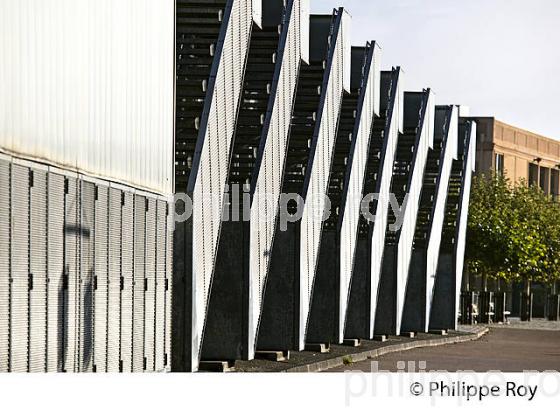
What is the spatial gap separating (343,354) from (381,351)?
363 cm

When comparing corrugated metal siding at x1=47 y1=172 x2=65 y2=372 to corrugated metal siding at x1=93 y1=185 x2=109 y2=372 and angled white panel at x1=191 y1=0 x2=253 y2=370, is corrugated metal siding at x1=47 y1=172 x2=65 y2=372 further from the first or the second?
angled white panel at x1=191 y1=0 x2=253 y2=370

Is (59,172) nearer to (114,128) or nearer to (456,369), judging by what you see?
(114,128)

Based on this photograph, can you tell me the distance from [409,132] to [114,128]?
28130 mm

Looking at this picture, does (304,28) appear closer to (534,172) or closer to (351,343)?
(351,343)

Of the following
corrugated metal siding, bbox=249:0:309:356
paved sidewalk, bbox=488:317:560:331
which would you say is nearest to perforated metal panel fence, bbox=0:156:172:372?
corrugated metal siding, bbox=249:0:309:356

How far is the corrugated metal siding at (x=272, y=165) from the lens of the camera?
28444 mm

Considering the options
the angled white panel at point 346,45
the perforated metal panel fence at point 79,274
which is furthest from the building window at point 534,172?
the perforated metal panel fence at point 79,274

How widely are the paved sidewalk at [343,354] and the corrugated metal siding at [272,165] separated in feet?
2.30

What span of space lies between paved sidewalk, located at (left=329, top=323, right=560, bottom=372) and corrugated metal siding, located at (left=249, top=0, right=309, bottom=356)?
2.69 metres

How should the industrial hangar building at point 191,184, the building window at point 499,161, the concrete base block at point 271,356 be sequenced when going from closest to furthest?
the industrial hangar building at point 191,184 → the concrete base block at point 271,356 → the building window at point 499,161

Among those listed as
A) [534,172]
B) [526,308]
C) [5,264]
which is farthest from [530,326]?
[5,264]

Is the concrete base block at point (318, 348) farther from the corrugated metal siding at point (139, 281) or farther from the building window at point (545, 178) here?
the building window at point (545, 178)
